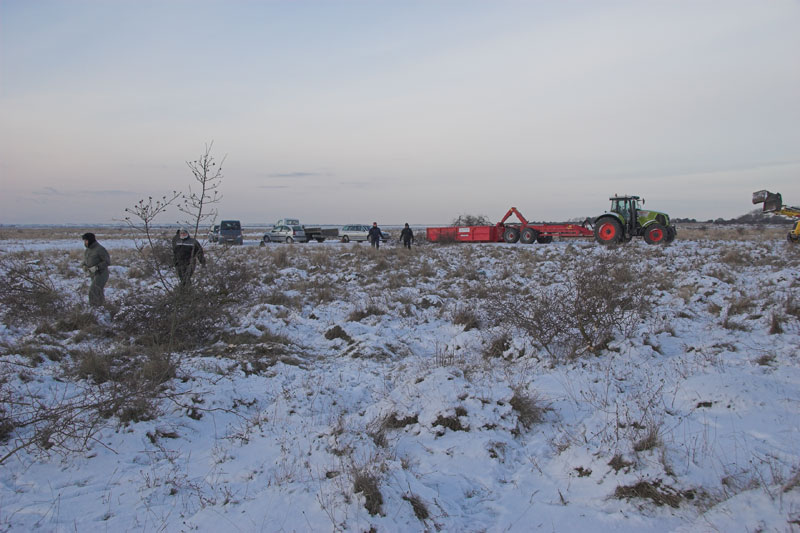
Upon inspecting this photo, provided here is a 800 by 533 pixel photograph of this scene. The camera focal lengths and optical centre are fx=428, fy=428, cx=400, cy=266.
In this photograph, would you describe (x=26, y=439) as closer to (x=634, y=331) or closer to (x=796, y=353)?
(x=634, y=331)

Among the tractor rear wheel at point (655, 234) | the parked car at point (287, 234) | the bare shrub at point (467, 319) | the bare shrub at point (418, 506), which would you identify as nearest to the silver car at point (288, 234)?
the parked car at point (287, 234)

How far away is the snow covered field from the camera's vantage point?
3.11 meters

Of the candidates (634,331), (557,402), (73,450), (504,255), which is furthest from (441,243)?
(73,450)

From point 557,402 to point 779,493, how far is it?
2078 millimetres

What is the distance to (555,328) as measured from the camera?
251 inches

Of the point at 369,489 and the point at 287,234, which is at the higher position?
the point at 287,234

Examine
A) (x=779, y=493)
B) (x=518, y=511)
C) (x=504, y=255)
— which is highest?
(x=504, y=255)

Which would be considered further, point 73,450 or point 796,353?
point 796,353

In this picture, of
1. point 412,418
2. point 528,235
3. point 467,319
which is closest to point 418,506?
point 412,418

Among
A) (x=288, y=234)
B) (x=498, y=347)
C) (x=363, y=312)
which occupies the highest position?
(x=288, y=234)

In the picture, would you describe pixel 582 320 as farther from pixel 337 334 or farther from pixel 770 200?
pixel 770 200

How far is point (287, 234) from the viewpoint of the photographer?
105 ft

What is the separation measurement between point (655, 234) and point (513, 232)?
7286 mm

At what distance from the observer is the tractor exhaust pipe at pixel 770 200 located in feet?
62.1
